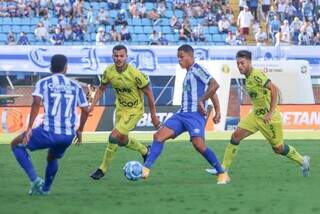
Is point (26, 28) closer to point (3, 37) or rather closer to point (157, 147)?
point (3, 37)

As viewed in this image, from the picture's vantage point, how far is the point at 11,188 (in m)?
14.6

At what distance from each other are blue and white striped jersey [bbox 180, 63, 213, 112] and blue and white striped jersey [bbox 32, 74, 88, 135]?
251 cm

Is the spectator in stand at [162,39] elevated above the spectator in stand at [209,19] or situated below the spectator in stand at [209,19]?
below

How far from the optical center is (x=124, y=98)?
655 inches

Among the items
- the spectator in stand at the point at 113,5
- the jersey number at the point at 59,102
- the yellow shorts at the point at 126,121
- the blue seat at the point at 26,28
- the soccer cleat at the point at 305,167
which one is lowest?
the blue seat at the point at 26,28

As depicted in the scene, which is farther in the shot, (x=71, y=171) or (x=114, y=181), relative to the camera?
(x=71, y=171)

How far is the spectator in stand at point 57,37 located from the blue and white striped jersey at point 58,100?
2536 centimetres

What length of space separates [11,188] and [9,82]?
23.0 m

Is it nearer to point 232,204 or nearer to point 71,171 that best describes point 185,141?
point 71,171

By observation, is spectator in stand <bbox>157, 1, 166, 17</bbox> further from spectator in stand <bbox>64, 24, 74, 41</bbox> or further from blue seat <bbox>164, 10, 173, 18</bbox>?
spectator in stand <bbox>64, 24, 74, 41</bbox>

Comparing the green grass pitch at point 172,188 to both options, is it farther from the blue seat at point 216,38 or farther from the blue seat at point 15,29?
the blue seat at point 216,38

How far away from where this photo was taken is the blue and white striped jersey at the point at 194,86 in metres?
15.7

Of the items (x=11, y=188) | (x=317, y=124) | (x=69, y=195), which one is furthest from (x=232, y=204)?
(x=317, y=124)

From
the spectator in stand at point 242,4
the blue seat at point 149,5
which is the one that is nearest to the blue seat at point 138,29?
the blue seat at point 149,5
